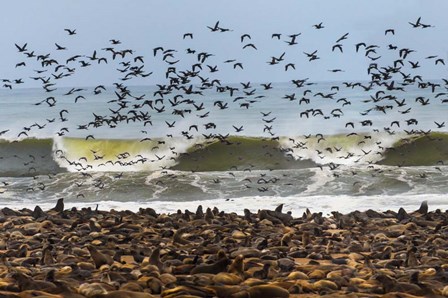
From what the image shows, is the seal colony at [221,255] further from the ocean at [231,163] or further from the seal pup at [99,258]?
the ocean at [231,163]

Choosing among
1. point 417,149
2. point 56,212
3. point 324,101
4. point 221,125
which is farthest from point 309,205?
point 324,101

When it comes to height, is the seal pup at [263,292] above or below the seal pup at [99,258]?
below

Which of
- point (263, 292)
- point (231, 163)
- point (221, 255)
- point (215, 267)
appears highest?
point (231, 163)

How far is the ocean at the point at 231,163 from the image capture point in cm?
2855

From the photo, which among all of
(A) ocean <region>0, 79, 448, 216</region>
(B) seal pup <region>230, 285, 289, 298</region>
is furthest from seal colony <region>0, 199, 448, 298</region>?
(A) ocean <region>0, 79, 448, 216</region>

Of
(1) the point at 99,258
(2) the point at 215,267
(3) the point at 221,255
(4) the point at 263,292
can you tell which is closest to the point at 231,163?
(1) the point at 99,258

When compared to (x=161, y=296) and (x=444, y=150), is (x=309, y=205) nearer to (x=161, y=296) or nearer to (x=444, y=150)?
(x=161, y=296)

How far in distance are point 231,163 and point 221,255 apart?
1146 inches

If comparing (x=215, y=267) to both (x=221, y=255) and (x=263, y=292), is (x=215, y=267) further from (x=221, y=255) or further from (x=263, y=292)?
(x=263, y=292)

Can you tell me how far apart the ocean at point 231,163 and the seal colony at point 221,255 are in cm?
582

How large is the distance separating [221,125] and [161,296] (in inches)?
1973

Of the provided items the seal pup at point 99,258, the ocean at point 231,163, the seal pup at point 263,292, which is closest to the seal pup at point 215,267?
the seal pup at point 263,292

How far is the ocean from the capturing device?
28.5 metres

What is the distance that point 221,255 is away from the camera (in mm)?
12117
